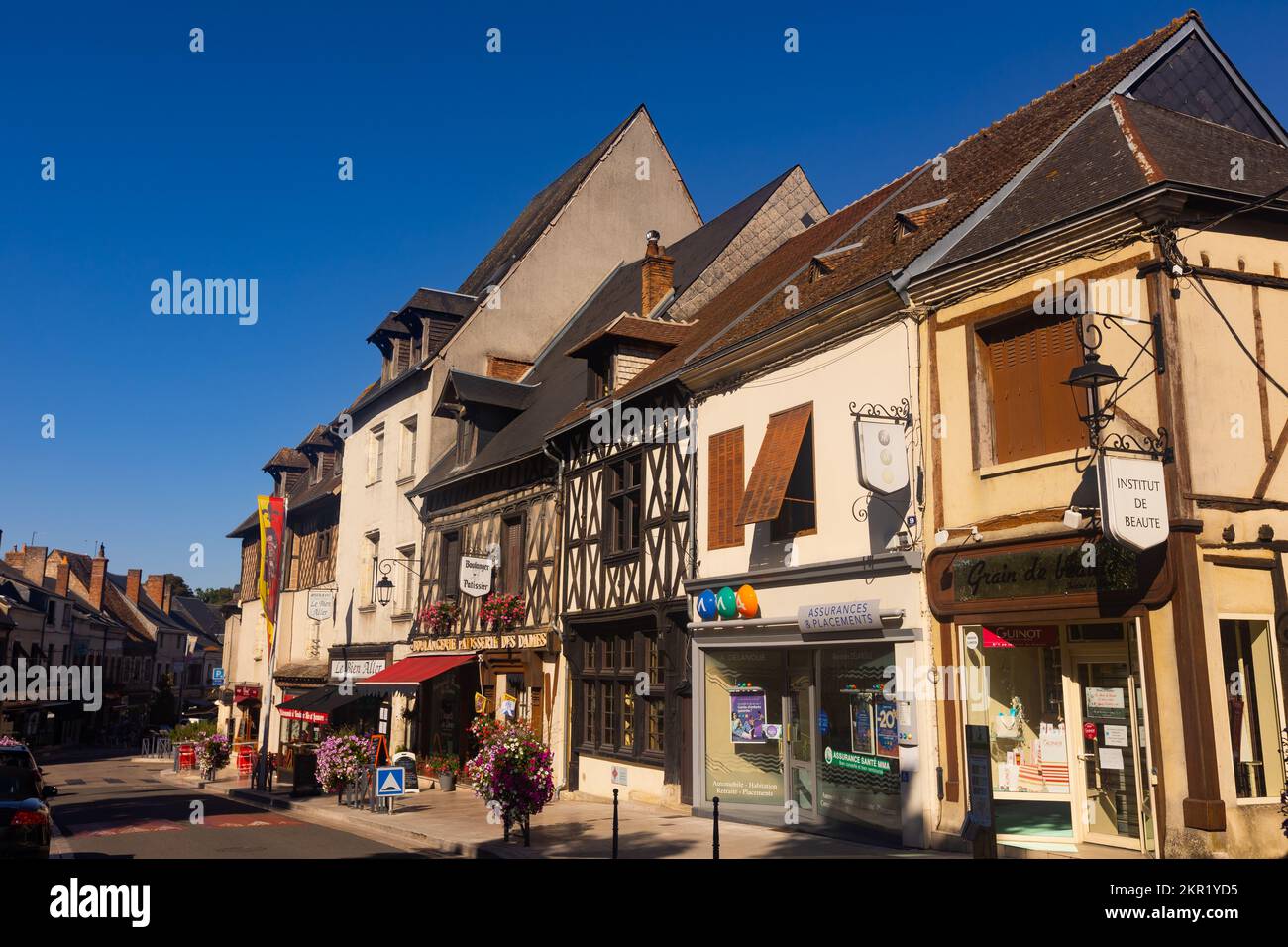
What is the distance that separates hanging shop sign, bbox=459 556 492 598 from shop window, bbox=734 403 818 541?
8.83m

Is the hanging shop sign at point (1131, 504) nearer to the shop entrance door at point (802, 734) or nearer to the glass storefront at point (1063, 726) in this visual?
the glass storefront at point (1063, 726)

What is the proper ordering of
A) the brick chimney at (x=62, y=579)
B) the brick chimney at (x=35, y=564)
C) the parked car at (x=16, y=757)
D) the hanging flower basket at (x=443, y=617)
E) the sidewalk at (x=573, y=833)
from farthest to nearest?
the brick chimney at (x=62, y=579) < the brick chimney at (x=35, y=564) < the hanging flower basket at (x=443, y=617) < the parked car at (x=16, y=757) < the sidewalk at (x=573, y=833)

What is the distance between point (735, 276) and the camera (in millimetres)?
21734

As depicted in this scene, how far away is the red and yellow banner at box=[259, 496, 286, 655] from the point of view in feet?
96.1

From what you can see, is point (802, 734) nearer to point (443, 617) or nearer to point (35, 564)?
point (443, 617)

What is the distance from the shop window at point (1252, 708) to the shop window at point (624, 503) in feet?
33.2

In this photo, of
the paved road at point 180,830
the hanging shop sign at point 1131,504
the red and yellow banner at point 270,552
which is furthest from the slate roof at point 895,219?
the red and yellow banner at point 270,552

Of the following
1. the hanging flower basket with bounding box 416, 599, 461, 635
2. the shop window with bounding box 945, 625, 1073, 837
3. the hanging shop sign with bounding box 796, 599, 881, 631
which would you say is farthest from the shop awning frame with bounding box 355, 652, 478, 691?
the shop window with bounding box 945, 625, 1073, 837

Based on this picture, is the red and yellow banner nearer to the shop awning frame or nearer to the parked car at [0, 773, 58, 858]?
the shop awning frame

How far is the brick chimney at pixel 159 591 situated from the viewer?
83.2 m

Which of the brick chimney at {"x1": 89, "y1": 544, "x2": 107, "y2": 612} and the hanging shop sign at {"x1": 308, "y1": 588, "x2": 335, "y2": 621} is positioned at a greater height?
the brick chimney at {"x1": 89, "y1": 544, "x2": 107, "y2": 612}

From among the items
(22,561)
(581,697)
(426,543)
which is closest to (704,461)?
(581,697)

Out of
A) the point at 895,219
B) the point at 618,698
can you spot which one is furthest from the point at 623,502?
the point at 895,219
